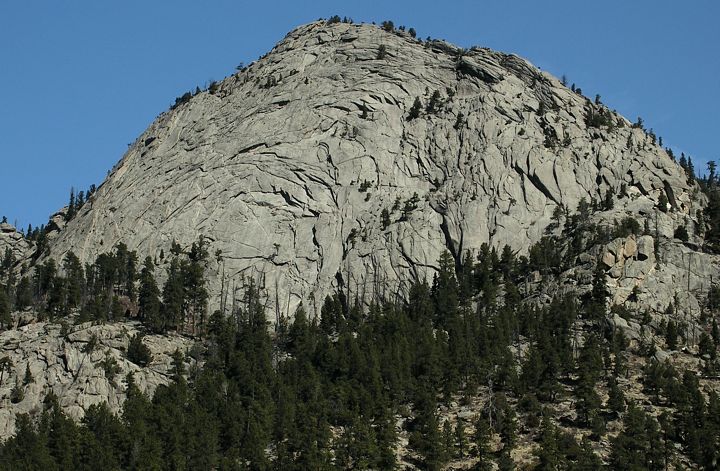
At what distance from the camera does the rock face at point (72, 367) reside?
15462cm

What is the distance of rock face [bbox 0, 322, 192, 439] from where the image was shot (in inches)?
6088

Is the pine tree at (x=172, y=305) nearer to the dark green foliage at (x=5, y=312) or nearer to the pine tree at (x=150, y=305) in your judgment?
the pine tree at (x=150, y=305)

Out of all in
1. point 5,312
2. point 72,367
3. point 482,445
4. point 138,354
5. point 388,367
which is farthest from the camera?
point 5,312

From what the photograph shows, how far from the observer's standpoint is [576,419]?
144 metres

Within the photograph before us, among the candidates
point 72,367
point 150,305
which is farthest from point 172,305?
point 72,367

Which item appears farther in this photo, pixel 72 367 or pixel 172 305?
pixel 172 305

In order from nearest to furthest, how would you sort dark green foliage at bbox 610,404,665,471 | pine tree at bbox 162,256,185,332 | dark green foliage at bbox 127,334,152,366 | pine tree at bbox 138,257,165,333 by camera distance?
dark green foliage at bbox 610,404,665,471 < dark green foliage at bbox 127,334,152,366 < pine tree at bbox 138,257,165,333 < pine tree at bbox 162,256,185,332

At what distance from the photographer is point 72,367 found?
161 meters

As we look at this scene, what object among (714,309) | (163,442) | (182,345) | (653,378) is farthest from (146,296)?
(714,309)

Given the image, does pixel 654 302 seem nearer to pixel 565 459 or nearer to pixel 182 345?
pixel 565 459

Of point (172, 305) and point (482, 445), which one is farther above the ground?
point (172, 305)

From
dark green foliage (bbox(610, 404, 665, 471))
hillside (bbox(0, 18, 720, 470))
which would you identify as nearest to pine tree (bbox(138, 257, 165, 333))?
hillside (bbox(0, 18, 720, 470))

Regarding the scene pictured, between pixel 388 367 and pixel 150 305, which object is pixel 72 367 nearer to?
pixel 150 305

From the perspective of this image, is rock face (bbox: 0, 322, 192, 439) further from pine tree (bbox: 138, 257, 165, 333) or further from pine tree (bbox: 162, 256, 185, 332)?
pine tree (bbox: 162, 256, 185, 332)
